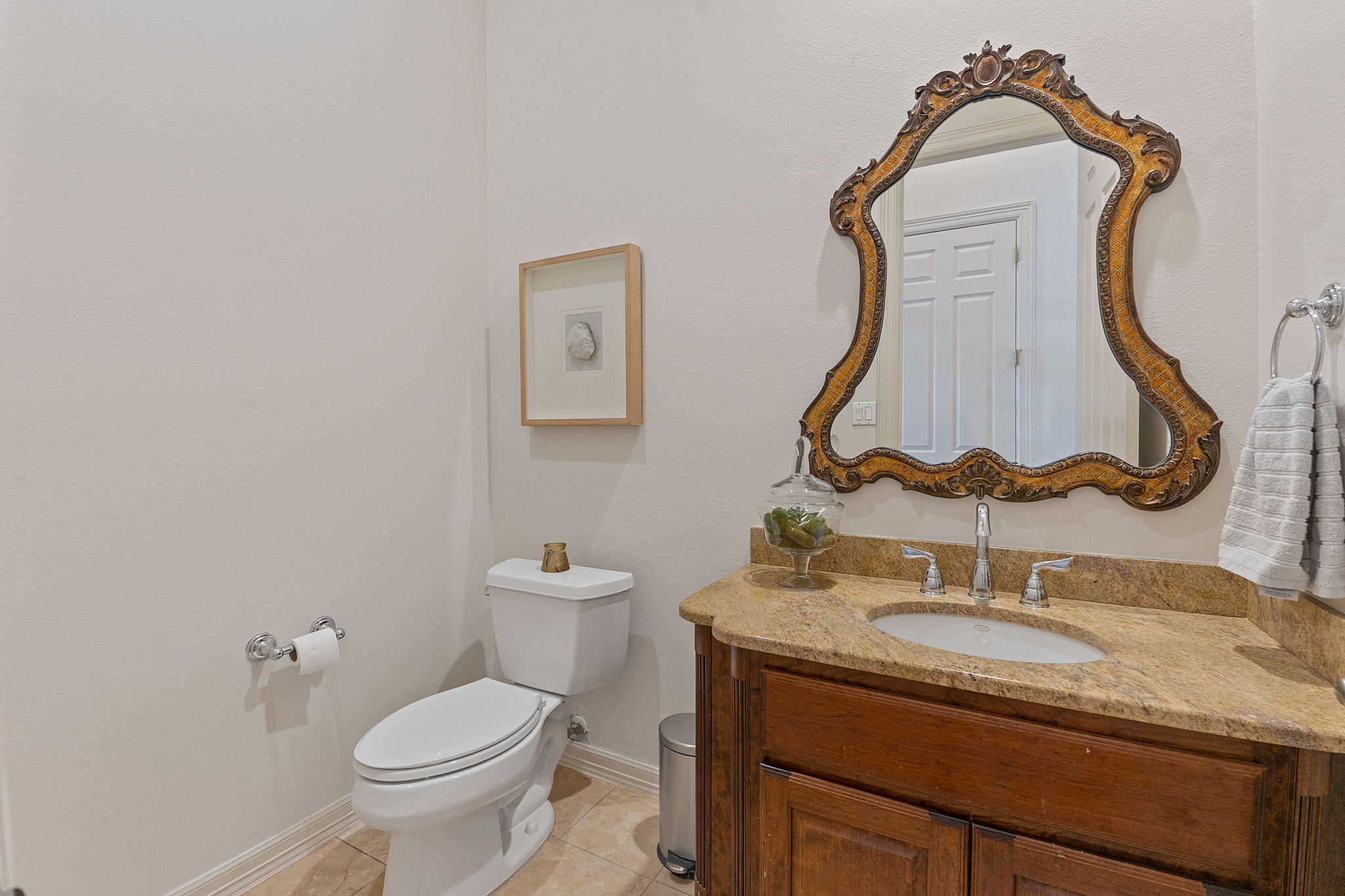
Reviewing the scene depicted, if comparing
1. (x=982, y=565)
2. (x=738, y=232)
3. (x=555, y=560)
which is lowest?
(x=555, y=560)

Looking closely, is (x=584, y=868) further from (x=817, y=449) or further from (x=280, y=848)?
(x=817, y=449)

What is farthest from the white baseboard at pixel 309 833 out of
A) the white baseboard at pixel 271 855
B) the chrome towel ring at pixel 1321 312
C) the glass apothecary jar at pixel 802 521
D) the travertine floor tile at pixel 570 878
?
the chrome towel ring at pixel 1321 312

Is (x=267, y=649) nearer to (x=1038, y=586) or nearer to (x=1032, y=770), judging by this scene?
(x=1032, y=770)

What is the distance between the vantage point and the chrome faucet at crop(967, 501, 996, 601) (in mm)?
1301

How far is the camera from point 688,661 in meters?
1.81

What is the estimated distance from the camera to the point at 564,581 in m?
1.74

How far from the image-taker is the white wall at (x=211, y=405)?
3.96ft

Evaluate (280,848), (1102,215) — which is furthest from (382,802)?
(1102,215)

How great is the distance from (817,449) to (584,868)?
126 centimetres

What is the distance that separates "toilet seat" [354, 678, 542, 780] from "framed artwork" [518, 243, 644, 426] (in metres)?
0.84

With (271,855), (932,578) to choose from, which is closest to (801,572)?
(932,578)

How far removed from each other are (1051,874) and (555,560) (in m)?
1.35

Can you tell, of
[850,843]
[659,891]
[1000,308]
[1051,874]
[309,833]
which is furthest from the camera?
[309,833]

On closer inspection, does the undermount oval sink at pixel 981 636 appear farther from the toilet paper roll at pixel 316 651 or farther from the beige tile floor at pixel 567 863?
the toilet paper roll at pixel 316 651
